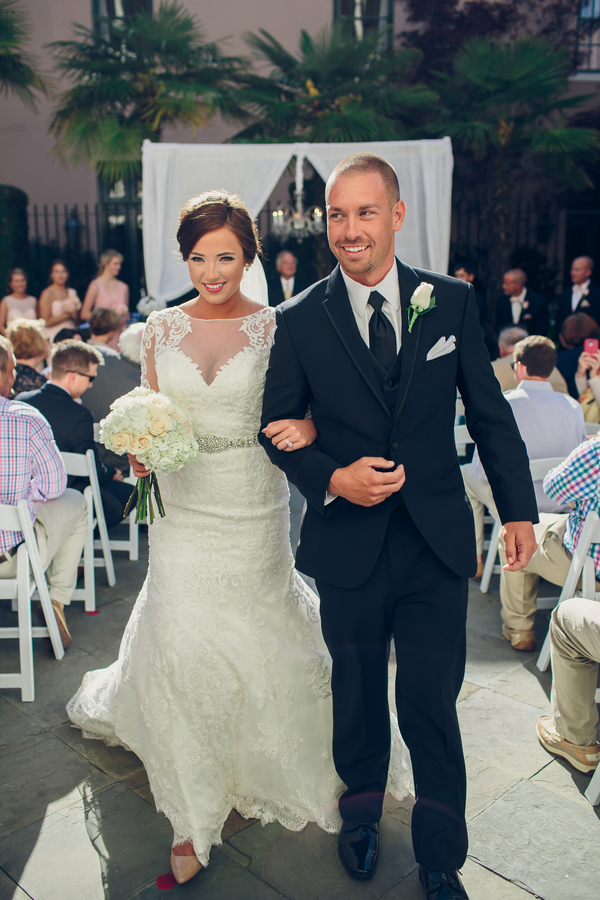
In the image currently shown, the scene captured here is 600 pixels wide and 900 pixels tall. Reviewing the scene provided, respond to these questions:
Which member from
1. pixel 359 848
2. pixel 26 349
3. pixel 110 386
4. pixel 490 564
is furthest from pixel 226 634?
pixel 26 349

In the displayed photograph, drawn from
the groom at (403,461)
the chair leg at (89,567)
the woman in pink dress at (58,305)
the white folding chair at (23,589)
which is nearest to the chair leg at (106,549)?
the chair leg at (89,567)

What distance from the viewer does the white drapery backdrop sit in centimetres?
726

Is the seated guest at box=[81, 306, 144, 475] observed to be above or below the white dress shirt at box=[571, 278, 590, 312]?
below

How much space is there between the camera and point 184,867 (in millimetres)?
2203

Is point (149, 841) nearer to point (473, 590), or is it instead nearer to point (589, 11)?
point (473, 590)

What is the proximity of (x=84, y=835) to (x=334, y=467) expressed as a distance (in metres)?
1.50

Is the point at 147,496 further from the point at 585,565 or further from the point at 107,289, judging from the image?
the point at 107,289

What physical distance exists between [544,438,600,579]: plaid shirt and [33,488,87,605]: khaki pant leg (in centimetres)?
236

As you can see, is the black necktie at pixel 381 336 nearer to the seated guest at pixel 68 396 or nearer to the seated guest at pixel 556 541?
the seated guest at pixel 556 541

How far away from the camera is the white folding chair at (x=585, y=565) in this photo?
3.05m

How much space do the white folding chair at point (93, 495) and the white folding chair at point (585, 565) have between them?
2493 millimetres

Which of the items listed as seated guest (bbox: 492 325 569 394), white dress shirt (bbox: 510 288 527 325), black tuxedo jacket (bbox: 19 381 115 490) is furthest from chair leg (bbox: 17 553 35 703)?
white dress shirt (bbox: 510 288 527 325)

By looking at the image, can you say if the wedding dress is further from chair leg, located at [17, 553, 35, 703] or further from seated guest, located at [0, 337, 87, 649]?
seated guest, located at [0, 337, 87, 649]

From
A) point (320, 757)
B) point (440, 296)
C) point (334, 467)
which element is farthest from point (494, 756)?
point (440, 296)
